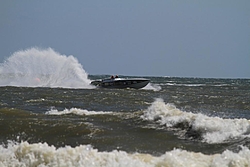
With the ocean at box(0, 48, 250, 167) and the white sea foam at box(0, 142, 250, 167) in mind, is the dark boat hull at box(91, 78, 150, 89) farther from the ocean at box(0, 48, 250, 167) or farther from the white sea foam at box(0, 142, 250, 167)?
the white sea foam at box(0, 142, 250, 167)

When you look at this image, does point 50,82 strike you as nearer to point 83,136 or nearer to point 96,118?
point 96,118

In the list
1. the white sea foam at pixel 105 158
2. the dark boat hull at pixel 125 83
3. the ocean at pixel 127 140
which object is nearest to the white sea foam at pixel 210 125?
the ocean at pixel 127 140

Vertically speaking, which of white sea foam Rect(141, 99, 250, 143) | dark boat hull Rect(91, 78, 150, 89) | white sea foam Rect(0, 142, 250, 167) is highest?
dark boat hull Rect(91, 78, 150, 89)

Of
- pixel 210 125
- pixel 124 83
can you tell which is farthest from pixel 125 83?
pixel 210 125

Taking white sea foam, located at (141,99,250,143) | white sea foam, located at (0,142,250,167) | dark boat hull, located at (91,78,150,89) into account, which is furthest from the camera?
dark boat hull, located at (91,78,150,89)

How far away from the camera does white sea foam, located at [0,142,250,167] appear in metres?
7.77

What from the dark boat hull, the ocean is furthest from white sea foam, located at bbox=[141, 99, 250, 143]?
the dark boat hull

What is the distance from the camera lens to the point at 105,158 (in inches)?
320

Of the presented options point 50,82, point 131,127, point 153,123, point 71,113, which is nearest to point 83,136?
point 131,127

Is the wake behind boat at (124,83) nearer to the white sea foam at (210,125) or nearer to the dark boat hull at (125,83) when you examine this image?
the dark boat hull at (125,83)

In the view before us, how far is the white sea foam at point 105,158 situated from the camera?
7.77 meters

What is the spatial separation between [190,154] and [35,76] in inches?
1702

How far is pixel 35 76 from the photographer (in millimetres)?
49719

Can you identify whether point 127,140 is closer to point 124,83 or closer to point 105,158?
point 105,158
